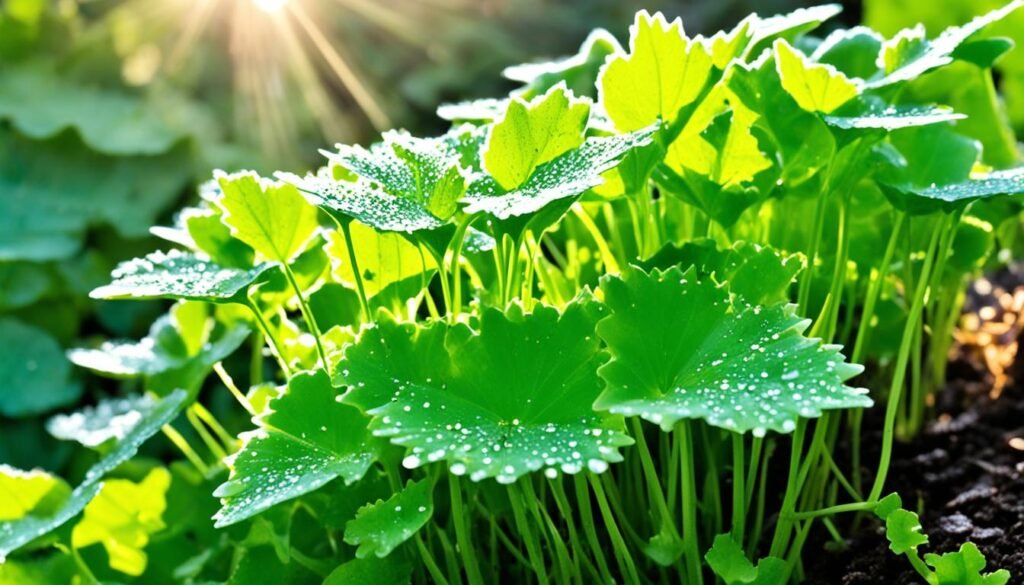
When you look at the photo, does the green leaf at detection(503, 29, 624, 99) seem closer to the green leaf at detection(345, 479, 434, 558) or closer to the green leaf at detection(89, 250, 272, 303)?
the green leaf at detection(89, 250, 272, 303)

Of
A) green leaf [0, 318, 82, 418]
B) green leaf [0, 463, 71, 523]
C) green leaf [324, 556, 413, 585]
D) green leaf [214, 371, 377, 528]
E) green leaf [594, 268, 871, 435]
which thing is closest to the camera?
green leaf [594, 268, 871, 435]

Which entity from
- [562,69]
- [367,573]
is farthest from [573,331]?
[562,69]

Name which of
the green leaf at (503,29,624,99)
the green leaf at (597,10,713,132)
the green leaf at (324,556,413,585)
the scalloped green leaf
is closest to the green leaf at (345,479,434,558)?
the green leaf at (324,556,413,585)

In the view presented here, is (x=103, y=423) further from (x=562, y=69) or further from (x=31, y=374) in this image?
(x=31, y=374)

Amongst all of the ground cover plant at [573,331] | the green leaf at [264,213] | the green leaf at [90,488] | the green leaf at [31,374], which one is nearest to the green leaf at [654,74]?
the ground cover plant at [573,331]

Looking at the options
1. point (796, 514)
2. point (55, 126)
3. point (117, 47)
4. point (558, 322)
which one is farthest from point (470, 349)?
point (117, 47)

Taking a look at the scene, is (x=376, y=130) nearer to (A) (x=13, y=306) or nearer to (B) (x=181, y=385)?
(A) (x=13, y=306)
